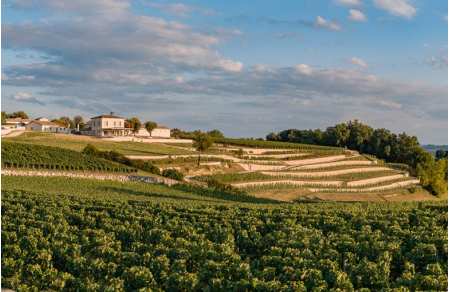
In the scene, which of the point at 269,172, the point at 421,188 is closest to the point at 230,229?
the point at 269,172

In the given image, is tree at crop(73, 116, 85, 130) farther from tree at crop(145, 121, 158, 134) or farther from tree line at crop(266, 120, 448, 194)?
tree line at crop(266, 120, 448, 194)

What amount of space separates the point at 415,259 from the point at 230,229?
5.92m

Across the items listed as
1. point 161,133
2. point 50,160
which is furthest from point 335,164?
point 50,160

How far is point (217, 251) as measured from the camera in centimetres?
1513

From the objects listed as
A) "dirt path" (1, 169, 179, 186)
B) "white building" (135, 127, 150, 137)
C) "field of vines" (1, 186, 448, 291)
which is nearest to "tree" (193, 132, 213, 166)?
"dirt path" (1, 169, 179, 186)

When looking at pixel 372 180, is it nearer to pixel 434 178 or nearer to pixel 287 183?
pixel 434 178

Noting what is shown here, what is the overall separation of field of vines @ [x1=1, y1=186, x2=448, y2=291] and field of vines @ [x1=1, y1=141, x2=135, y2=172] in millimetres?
24612

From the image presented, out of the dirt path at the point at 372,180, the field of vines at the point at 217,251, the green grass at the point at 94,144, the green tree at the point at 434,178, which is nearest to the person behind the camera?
the field of vines at the point at 217,251

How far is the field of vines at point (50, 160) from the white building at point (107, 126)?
50.7 meters

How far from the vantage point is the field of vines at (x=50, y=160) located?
147 feet

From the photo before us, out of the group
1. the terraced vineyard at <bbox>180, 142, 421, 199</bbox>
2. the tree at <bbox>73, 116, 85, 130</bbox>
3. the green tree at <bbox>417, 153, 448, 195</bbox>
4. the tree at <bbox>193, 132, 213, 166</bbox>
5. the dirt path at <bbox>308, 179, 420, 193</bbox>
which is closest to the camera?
the terraced vineyard at <bbox>180, 142, 421, 199</bbox>

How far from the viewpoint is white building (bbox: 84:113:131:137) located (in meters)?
102

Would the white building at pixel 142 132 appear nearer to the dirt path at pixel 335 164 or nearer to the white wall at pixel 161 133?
the white wall at pixel 161 133

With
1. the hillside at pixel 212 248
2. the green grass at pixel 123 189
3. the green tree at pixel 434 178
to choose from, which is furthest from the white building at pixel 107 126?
the hillside at pixel 212 248
